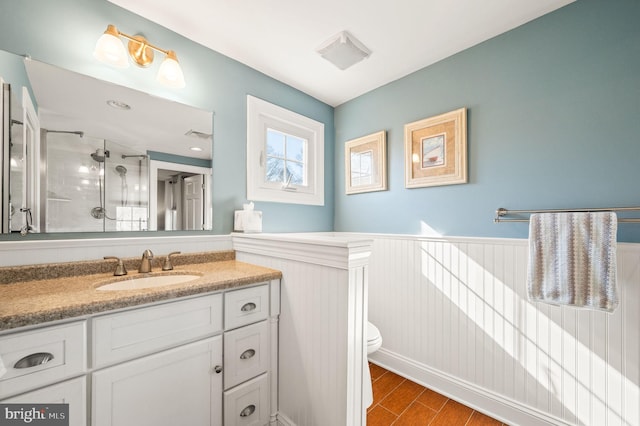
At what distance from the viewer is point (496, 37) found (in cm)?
160

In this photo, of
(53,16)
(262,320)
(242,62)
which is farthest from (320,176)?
(53,16)

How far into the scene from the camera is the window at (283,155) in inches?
75.9

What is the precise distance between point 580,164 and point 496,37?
0.92 m

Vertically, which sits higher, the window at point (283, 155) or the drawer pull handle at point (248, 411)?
the window at point (283, 155)

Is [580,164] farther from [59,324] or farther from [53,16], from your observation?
[53,16]

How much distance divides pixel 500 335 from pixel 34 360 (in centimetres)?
207

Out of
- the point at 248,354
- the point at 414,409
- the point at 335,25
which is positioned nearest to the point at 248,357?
the point at 248,354

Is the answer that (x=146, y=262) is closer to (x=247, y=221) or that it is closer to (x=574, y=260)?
(x=247, y=221)

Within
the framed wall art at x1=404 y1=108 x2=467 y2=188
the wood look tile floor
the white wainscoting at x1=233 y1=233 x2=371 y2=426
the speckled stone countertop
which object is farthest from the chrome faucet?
the framed wall art at x1=404 y1=108 x2=467 y2=188

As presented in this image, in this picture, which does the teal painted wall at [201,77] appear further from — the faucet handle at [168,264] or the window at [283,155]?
the faucet handle at [168,264]

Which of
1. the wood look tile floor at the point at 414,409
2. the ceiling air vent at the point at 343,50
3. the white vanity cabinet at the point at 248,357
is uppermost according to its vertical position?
the ceiling air vent at the point at 343,50

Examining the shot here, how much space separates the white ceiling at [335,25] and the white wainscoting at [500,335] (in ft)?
4.21

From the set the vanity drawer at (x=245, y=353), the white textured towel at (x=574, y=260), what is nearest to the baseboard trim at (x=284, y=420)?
the vanity drawer at (x=245, y=353)

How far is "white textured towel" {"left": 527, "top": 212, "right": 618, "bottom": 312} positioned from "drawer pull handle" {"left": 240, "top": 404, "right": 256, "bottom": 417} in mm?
1500
